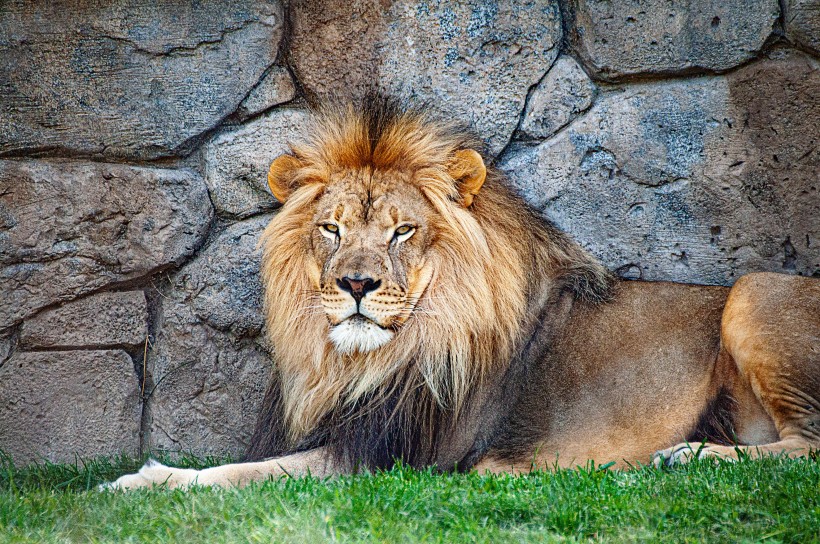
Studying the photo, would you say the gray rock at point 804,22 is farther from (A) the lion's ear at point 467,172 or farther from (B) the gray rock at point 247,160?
(B) the gray rock at point 247,160

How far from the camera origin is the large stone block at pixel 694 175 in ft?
15.8

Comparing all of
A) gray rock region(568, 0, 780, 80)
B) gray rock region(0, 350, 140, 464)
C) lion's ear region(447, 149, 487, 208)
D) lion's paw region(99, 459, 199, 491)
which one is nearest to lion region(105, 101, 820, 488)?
lion's ear region(447, 149, 487, 208)

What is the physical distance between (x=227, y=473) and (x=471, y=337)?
3.75 feet

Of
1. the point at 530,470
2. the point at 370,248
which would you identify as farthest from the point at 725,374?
the point at 370,248

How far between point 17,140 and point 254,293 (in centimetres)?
140

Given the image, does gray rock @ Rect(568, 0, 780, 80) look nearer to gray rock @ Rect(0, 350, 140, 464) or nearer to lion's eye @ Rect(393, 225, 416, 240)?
lion's eye @ Rect(393, 225, 416, 240)

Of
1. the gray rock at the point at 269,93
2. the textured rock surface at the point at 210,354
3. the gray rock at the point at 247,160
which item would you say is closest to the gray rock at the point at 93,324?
the textured rock surface at the point at 210,354

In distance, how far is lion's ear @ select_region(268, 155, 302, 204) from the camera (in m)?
4.32

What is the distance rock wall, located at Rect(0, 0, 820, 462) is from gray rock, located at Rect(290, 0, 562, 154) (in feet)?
0.04

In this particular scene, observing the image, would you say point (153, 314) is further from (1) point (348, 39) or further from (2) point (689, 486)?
(2) point (689, 486)

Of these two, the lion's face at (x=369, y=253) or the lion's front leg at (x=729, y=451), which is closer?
the lion's front leg at (x=729, y=451)

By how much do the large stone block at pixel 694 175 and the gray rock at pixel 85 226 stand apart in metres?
1.75

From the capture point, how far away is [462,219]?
161 inches

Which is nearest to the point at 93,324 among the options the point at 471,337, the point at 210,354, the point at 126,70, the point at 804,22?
the point at 210,354
